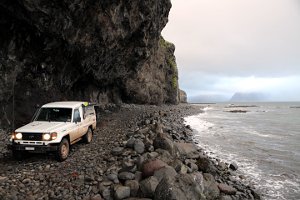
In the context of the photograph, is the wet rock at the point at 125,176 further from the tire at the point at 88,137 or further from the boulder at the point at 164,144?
the tire at the point at 88,137

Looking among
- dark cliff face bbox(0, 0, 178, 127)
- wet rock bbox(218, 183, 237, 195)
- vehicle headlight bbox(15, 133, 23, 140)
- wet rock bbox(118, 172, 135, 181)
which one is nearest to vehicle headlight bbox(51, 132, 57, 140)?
vehicle headlight bbox(15, 133, 23, 140)

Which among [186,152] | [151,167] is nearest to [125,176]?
[151,167]

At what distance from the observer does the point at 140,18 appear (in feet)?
86.4

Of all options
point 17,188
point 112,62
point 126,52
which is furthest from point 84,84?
point 17,188

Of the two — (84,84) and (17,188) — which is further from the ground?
(84,84)

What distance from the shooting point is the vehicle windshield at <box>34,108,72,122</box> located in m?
12.2

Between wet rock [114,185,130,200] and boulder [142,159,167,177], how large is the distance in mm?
1209

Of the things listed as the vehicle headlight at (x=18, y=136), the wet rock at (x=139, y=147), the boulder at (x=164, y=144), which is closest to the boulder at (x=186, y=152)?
the boulder at (x=164, y=144)

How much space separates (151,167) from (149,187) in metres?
1.39

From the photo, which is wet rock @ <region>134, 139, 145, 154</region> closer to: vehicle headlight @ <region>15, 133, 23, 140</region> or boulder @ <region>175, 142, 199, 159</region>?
boulder @ <region>175, 142, 199, 159</region>

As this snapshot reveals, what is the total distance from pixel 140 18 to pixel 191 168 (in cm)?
1917

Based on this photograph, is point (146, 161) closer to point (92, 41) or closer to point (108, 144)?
point (108, 144)

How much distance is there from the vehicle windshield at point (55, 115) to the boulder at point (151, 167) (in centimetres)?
477

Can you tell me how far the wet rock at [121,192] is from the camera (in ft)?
26.8
